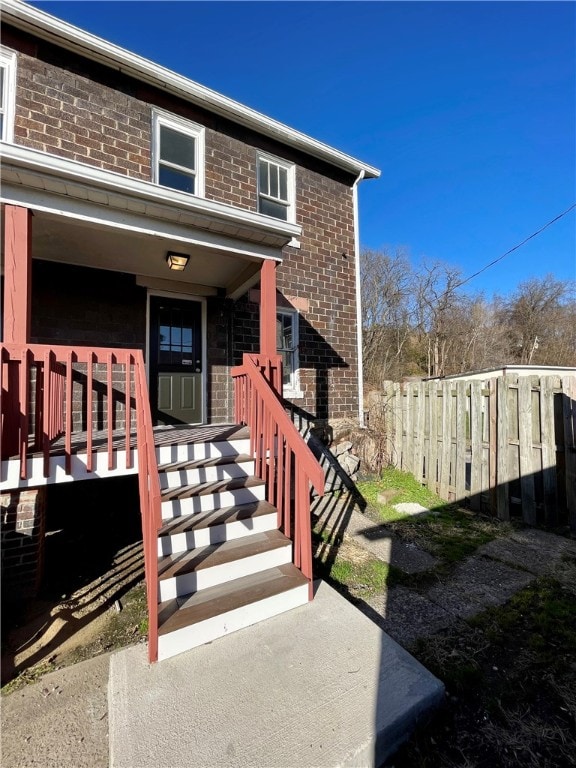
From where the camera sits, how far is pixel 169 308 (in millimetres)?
5547

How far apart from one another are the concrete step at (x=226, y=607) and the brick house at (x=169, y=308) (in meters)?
0.02

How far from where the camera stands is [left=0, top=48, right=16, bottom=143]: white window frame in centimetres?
440

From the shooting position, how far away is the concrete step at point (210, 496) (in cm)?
289

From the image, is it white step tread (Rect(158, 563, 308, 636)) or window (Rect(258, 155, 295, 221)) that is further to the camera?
window (Rect(258, 155, 295, 221))

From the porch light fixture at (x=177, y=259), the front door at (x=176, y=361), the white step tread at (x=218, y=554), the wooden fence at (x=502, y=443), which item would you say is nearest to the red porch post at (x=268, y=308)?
the porch light fixture at (x=177, y=259)

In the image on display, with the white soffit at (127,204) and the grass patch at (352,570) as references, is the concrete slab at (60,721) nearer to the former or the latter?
the grass patch at (352,570)

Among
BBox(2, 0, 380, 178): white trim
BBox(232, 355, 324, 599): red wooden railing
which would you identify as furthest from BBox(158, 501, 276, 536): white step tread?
BBox(2, 0, 380, 178): white trim

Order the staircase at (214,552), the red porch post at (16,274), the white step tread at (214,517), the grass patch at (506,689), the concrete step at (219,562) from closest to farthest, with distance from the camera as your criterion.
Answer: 1. the grass patch at (506,689)
2. the staircase at (214,552)
3. the concrete step at (219,562)
4. the white step tread at (214,517)
5. the red porch post at (16,274)

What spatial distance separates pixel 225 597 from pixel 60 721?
42.7 inches

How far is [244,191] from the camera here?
6102 mm

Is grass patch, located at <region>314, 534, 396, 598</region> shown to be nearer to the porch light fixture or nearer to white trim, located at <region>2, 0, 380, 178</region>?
the porch light fixture

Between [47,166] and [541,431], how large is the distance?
241 inches

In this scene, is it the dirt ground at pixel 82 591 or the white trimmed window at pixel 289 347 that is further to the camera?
the white trimmed window at pixel 289 347

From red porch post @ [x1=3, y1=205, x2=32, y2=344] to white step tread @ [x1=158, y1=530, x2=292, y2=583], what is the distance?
7.88 feet
